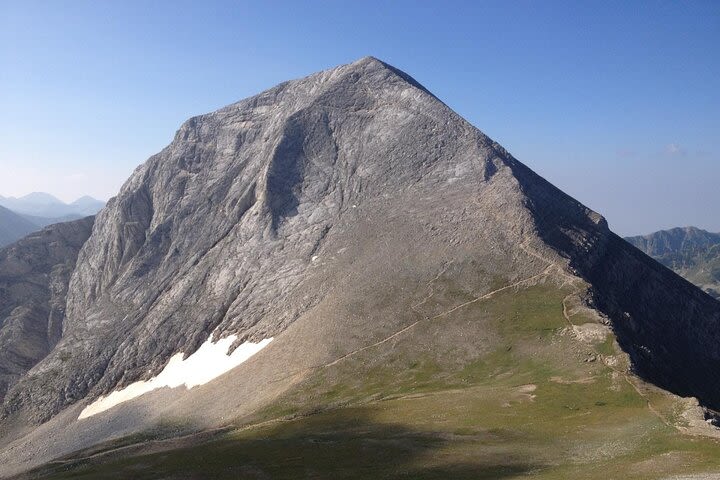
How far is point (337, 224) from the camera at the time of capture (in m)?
136

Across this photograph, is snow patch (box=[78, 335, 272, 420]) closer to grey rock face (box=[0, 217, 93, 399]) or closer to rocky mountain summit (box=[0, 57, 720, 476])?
rocky mountain summit (box=[0, 57, 720, 476])

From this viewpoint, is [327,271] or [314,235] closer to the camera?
[327,271]

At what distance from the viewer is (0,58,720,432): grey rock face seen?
11194cm

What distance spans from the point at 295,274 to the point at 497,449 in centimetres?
8346

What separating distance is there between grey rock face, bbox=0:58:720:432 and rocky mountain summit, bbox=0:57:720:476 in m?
0.56

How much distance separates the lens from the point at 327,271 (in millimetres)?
120875

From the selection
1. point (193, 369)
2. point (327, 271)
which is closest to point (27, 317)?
point (193, 369)

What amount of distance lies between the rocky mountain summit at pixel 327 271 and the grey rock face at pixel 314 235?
0.56 metres

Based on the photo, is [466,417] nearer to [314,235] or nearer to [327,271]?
[327,271]

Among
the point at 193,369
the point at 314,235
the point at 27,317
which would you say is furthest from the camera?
the point at 27,317

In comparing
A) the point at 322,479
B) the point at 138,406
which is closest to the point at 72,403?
the point at 138,406

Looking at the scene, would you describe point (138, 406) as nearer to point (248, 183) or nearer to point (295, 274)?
point (295, 274)

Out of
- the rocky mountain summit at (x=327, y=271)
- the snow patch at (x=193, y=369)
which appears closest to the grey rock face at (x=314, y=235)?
the rocky mountain summit at (x=327, y=271)

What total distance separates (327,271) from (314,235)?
56.6 feet
